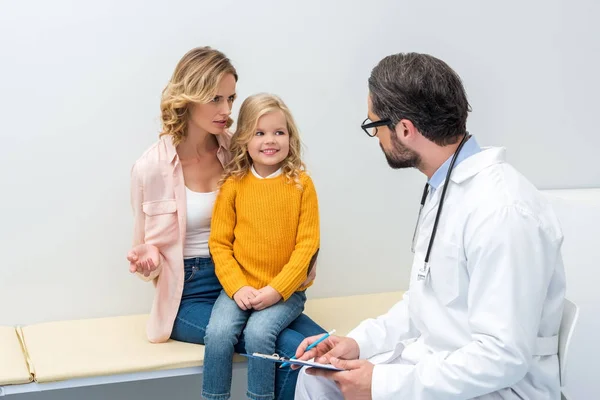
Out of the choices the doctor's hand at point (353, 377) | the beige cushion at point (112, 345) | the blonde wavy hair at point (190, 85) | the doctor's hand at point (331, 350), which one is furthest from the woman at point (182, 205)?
Answer: the doctor's hand at point (353, 377)

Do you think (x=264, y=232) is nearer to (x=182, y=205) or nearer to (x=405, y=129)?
(x=182, y=205)

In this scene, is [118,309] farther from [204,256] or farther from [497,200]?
[497,200]

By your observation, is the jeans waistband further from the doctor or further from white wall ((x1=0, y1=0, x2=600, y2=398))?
the doctor

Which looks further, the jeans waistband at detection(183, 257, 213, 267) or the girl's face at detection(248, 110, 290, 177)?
the jeans waistband at detection(183, 257, 213, 267)

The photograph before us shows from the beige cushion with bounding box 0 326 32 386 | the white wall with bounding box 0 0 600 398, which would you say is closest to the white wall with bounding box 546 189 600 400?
the white wall with bounding box 0 0 600 398

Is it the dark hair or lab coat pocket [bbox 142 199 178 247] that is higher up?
the dark hair

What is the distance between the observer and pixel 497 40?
3.64 meters

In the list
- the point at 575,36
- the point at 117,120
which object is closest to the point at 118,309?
the point at 117,120

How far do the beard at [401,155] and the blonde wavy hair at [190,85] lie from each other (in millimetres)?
837

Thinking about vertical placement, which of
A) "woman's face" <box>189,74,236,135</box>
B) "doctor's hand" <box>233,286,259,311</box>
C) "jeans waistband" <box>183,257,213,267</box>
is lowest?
"doctor's hand" <box>233,286,259,311</box>

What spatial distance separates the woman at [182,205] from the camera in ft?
9.32

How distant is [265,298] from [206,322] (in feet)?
0.79

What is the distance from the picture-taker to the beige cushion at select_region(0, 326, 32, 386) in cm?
264

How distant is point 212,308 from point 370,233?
1.00 metres
